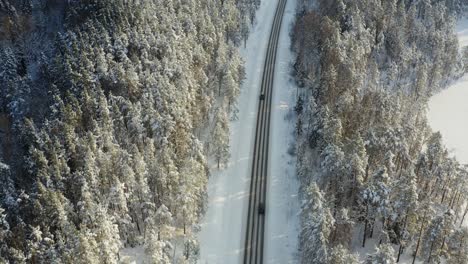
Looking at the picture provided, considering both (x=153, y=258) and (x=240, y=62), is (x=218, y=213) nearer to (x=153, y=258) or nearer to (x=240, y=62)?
(x=153, y=258)

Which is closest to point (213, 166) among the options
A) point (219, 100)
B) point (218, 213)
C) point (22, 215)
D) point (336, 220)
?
point (218, 213)

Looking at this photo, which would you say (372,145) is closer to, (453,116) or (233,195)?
(233,195)

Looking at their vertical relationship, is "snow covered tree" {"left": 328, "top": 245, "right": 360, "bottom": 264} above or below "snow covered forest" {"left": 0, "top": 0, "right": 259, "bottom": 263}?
below

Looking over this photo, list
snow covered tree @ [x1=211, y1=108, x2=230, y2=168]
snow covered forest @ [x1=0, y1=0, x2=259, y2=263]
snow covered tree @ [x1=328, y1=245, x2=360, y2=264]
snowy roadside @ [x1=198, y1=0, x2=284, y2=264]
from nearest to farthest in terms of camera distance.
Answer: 1. snow covered tree @ [x1=328, y1=245, x2=360, y2=264]
2. snow covered forest @ [x1=0, y1=0, x2=259, y2=263]
3. snowy roadside @ [x1=198, y1=0, x2=284, y2=264]
4. snow covered tree @ [x1=211, y1=108, x2=230, y2=168]

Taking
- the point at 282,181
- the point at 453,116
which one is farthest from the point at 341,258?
the point at 453,116

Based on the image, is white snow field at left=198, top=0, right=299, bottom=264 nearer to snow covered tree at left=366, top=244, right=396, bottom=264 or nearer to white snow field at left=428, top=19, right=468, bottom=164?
snow covered tree at left=366, top=244, right=396, bottom=264

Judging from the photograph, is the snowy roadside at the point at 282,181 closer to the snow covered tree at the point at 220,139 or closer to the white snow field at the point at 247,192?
the white snow field at the point at 247,192

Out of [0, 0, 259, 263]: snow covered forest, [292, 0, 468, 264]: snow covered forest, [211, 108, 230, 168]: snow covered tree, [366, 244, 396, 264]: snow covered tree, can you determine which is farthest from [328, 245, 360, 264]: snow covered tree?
[211, 108, 230, 168]: snow covered tree
